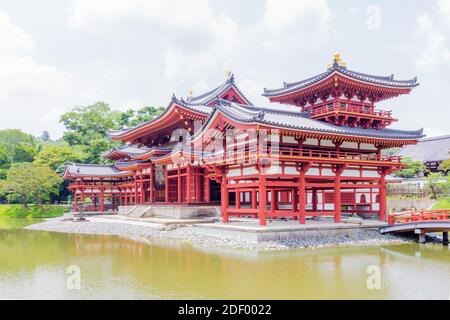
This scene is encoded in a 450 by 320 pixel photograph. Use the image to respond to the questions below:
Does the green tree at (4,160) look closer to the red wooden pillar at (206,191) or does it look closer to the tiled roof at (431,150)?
the red wooden pillar at (206,191)

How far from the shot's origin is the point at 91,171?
43.5 meters

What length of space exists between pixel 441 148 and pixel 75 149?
5099 centimetres

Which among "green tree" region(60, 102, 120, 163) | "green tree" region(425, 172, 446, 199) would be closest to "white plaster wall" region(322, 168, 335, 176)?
"green tree" region(425, 172, 446, 199)

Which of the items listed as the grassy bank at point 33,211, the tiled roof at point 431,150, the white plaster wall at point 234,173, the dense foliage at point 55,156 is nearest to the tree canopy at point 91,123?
the dense foliage at point 55,156

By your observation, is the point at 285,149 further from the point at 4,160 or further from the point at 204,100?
the point at 4,160

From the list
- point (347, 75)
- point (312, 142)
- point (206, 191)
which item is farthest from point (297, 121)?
point (206, 191)

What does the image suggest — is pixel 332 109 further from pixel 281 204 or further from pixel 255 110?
pixel 281 204

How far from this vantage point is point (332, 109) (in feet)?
84.8

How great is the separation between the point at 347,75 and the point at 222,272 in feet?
50.5

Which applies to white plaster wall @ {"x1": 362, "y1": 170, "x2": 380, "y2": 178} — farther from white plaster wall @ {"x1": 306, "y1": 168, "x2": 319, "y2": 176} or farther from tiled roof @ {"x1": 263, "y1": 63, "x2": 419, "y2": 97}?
tiled roof @ {"x1": 263, "y1": 63, "x2": 419, "y2": 97}

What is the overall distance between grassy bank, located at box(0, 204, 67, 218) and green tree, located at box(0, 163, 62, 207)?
1.02 meters

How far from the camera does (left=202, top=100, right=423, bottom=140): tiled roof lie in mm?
21578
